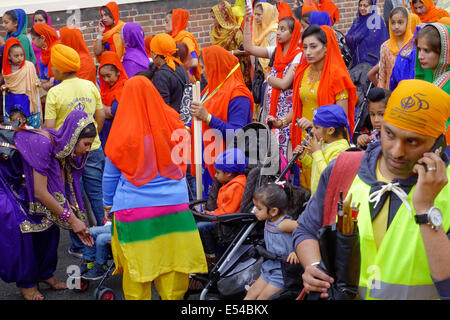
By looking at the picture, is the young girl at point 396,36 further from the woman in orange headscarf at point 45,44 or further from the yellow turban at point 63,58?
the woman in orange headscarf at point 45,44

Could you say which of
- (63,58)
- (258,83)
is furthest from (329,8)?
(63,58)

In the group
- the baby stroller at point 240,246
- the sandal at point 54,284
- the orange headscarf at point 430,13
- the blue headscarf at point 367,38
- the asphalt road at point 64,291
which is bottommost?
the asphalt road at point 64,291

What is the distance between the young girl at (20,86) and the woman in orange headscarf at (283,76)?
3131 mm

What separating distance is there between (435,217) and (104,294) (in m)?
3.10

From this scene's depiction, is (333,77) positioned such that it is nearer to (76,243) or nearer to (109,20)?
(76,243)

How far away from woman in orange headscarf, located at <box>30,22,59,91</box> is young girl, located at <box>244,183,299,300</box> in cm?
479

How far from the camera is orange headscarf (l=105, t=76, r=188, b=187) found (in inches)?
149

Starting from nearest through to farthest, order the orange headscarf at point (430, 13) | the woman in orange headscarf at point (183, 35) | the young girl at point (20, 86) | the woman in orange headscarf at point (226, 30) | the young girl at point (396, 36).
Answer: the young girl at point (396, 36) < the orange headscarf at point (430, 13) < the young girl at point (20, 86) < the woman in orange headscarf at point (183, 35) < the woman in orange headscarf at point (226, 30)

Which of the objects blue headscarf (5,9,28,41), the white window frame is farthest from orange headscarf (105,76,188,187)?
the white window frame

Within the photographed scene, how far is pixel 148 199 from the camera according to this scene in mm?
3908

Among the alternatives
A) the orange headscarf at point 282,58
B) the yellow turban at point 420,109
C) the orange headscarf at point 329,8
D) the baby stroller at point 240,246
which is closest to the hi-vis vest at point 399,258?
the yellow turban at point 420,109

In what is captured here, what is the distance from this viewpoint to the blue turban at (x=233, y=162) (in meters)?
4.48

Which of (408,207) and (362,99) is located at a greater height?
(408,207)

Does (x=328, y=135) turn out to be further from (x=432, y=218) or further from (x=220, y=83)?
(x=432, y=218)
